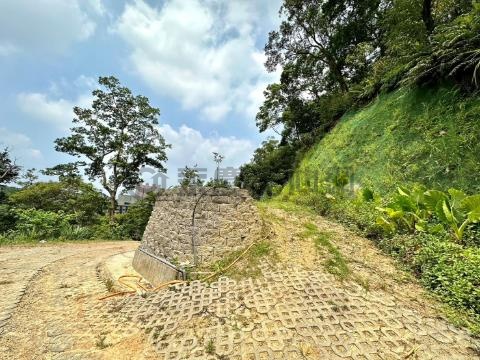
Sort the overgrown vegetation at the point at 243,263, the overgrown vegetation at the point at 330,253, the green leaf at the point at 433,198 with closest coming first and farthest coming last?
the overgrown vegetation at the point at 330,253
the green leaf at the point at 433,198
the overgrown vegetation at the point at 243,263

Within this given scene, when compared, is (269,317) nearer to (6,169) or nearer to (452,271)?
(452,271)

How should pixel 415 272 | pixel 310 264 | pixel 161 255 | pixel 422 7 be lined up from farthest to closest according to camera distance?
pixel 422 7
pixel 161 255
pixel 310 264
pixel 415 272

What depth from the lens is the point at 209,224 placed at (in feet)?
17.2

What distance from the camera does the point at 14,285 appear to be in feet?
17.7

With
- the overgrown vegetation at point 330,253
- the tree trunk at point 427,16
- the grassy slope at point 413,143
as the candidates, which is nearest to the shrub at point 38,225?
the overgrown vegetation at point 330,253

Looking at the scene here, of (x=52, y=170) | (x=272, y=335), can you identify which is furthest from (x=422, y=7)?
(x=52, y=170)

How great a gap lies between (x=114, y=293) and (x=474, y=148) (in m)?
7.38

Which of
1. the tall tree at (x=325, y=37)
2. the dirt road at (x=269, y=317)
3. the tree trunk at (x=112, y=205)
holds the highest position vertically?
the tall tree at (x=325, y=37)

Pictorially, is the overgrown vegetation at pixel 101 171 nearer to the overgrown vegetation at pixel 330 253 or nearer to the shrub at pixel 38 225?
the shrub at pixel 38 225

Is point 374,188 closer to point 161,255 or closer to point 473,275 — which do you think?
point 473,275

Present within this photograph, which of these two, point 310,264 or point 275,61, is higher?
point 275,61

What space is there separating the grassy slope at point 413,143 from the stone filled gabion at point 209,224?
355cm

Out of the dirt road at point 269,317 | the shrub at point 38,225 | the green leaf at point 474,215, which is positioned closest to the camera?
the dirt road at point 269,317

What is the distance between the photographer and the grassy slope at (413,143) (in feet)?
16.3
